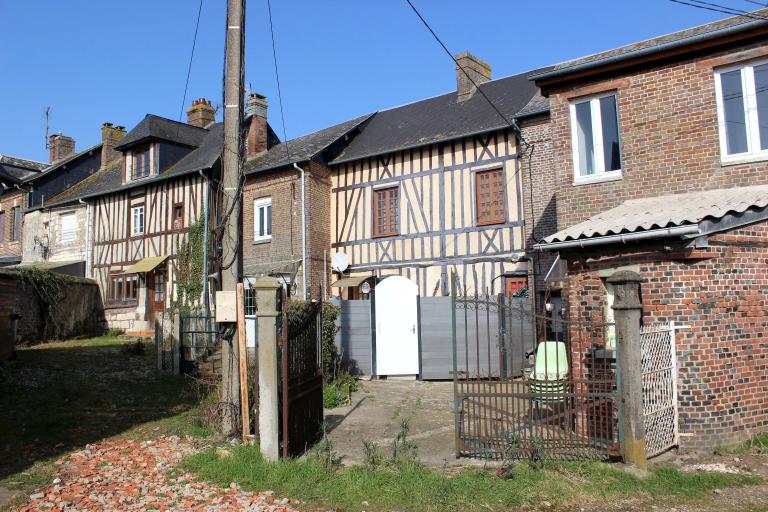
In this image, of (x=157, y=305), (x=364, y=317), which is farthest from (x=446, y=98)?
(x=157, y=305)

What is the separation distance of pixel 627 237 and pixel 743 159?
115 inches

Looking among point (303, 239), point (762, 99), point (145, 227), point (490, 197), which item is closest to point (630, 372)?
point (762, 99)

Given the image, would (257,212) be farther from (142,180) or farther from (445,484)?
(445,484)

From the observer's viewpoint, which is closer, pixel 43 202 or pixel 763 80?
pixel 763 80

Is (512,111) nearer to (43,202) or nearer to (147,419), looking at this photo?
(147,419)

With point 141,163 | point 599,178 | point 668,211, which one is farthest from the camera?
point 141,163

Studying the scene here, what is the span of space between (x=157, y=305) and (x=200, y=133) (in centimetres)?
714

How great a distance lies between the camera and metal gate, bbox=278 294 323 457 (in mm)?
6492

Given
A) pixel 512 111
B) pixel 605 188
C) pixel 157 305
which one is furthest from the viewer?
pixel 157 305

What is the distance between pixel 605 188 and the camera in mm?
9680

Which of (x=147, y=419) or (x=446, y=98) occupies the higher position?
(x=446, y=98)

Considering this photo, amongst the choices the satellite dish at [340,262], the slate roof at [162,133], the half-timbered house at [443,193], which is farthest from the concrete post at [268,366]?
the slate roof at [162,133]

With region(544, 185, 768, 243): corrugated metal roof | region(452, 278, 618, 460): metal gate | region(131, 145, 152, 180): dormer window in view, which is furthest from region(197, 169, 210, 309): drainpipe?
region(452, 278, 618, 460): metal gate

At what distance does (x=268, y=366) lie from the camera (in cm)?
655
